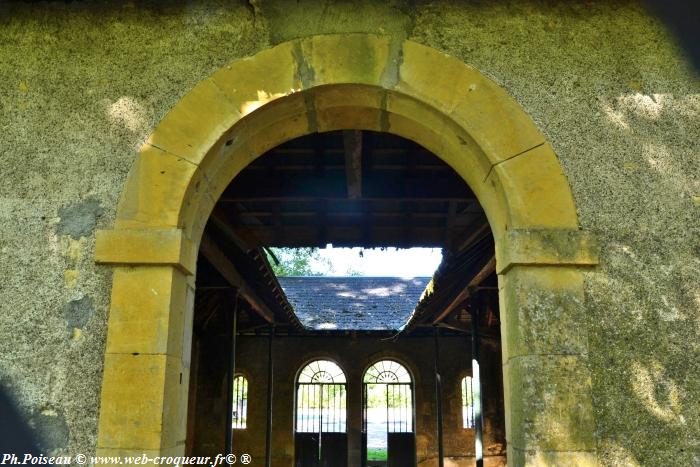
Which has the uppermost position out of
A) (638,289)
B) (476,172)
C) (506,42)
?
(506,42)

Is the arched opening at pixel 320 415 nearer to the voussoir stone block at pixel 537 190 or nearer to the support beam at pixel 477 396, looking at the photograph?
the support beam at pixel 477 396

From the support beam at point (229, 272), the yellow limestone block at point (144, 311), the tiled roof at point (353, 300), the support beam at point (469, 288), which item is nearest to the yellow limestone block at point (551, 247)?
the yellow limestone block at point (144, 311)

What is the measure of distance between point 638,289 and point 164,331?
8.15 feet

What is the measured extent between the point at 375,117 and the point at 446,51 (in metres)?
0.58

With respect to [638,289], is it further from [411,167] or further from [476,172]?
[411,167]

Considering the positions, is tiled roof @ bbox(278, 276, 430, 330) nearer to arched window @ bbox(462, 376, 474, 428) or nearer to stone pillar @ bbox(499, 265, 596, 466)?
arched window @ bbox(462, 376, 474, 428)

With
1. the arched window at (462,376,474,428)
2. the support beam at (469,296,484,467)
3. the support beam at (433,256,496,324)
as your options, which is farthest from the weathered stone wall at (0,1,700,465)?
the arched window at (462,376,474,428)

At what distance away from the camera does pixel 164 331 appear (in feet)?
10.3

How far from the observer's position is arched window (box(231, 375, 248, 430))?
16297 mm

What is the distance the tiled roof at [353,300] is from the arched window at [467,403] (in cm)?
242

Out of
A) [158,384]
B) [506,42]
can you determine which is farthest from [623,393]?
[158,384]

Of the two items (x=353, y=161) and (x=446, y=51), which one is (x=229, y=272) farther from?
(x=446, y=51)

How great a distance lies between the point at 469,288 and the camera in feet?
28.5

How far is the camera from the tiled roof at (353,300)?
15.5m
